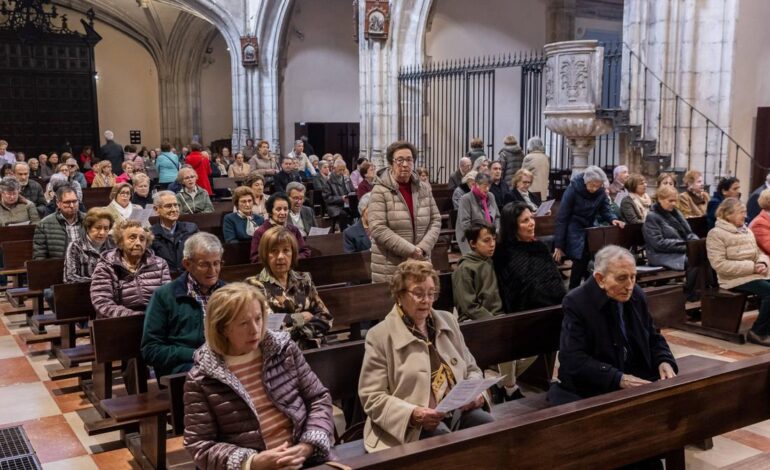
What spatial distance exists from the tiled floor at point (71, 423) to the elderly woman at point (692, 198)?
2.05 meters

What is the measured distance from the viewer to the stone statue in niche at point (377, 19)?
14281 mm

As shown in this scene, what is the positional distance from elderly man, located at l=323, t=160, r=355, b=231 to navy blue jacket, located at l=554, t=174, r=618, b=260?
3.96 m

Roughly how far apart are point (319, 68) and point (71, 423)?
16.5m

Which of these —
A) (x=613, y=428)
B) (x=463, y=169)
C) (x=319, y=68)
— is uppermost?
(x=319, y=68)

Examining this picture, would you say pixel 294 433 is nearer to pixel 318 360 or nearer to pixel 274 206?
pixel 318 360

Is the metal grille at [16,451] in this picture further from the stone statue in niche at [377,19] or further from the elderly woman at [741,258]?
the stone statue in niche at [377,19]

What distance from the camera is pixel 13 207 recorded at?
8070mm

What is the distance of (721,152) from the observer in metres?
9.70

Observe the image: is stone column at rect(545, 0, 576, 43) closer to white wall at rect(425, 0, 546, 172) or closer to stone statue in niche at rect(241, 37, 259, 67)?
white wall at rect(425, 0, 546, 172)

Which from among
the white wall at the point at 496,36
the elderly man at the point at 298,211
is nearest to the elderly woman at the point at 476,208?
the elderly man at the point at 298,211

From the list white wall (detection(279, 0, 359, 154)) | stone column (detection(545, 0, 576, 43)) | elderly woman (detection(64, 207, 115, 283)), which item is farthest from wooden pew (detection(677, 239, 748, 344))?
white wall (detection(279, 0, 359, 154))

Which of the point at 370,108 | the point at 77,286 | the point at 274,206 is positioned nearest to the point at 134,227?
the point at 77,286

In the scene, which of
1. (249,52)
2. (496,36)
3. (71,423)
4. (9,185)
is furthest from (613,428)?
(249,52)

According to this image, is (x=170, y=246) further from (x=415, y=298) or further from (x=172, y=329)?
(x=415, y=298)
